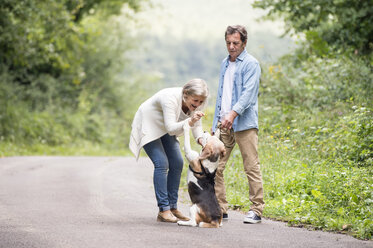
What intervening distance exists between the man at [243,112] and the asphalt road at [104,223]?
1.42ft

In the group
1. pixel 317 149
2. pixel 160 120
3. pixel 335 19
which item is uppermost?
pixel 335 19

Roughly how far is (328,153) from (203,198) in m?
4.31

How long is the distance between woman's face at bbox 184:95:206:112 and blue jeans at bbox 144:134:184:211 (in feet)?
2.05

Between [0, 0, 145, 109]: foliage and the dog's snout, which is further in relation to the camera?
[0, 0, 145, 109]: foliage

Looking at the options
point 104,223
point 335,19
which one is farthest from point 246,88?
point 335,19

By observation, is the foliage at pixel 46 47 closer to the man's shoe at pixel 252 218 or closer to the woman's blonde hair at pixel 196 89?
the woman's blonde hair at pixel 196 89

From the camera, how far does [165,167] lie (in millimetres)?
6805

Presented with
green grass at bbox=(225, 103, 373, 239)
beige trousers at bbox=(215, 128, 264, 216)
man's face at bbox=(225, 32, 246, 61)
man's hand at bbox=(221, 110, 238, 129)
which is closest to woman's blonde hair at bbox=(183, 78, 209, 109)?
man's hand at bbox=(221, 110, 238, 129)

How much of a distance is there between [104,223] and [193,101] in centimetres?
193

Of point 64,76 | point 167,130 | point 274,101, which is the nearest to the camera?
point 167,130

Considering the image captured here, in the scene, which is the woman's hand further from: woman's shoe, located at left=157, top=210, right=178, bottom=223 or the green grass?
the green grass

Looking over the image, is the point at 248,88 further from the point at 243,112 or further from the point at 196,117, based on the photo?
the point at 196,117

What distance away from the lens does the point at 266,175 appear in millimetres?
9273

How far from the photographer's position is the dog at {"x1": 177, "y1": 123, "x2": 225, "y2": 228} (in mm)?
6441
